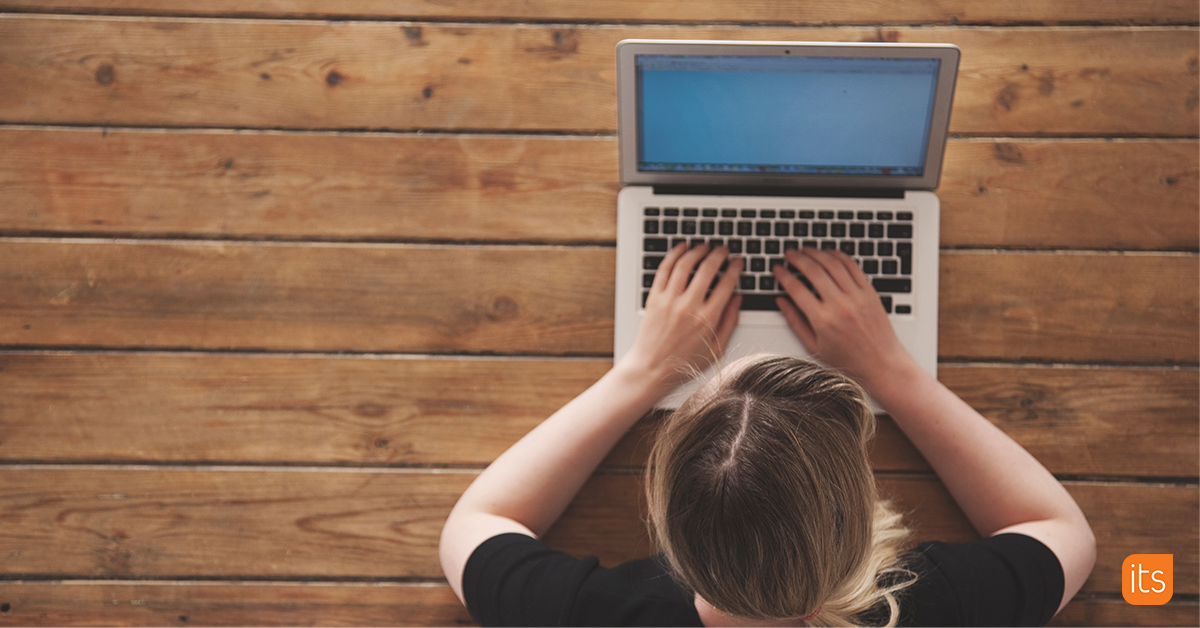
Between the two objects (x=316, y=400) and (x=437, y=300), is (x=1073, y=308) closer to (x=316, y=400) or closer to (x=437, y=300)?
(x=437, y=300)

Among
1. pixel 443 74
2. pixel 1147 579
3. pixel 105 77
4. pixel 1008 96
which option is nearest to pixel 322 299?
pixel 443 74

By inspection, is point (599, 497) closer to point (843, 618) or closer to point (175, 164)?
point (843, 618)

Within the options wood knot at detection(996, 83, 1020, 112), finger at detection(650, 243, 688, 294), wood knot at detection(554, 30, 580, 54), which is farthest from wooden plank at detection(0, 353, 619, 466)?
wood knot at detection(996, 83, 1020, 112)

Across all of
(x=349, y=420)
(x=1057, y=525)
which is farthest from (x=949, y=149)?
(x=349, y=420)

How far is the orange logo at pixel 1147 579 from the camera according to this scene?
0.97 metres

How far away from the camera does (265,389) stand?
3.39 ft

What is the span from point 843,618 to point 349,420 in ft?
2.25

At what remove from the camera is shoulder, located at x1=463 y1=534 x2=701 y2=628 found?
79 centimetres

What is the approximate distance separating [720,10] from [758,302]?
17.2 inches

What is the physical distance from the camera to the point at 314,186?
1.06m

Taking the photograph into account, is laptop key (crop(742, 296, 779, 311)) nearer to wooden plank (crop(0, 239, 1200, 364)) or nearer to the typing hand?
the typing hand

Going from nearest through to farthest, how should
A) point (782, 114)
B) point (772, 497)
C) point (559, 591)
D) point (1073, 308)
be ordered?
point (772, 497) → point (559, 591) → point (782, 114) → point (1073, 308)

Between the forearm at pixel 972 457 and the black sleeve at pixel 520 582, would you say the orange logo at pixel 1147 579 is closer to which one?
the forearm at pixel 972 457

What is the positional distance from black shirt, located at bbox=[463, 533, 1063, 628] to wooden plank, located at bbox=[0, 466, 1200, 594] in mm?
143
